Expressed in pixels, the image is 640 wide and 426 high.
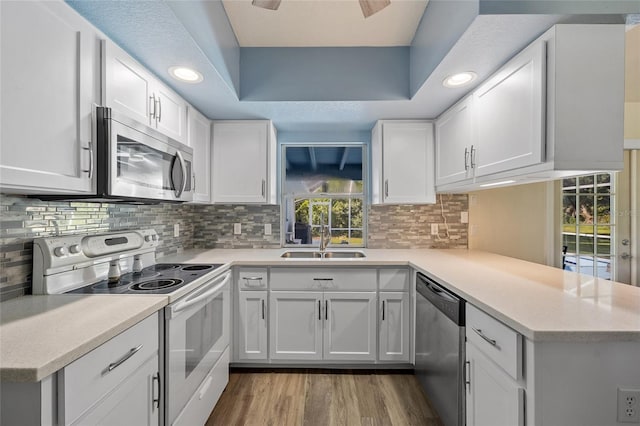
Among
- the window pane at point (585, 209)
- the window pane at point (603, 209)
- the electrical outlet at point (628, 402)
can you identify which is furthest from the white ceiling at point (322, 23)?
the window pane at point (603, 209)

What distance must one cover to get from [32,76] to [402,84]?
1989 mm

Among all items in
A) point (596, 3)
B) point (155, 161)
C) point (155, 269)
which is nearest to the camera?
point (596, 3)

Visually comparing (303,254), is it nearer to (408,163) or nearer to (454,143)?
(408,163)

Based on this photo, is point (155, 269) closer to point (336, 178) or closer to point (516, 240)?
point (336, 178)

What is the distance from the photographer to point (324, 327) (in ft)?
7.47

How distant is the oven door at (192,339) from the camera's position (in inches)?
52.7

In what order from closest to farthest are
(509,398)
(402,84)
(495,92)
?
(509,398)
(495,92)
(402,84)

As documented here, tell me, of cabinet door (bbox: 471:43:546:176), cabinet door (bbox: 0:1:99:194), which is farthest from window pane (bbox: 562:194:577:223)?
cabinet door (bbox: 0:1:99:194)

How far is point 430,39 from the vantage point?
5.76 feet

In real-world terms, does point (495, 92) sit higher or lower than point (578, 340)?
higher

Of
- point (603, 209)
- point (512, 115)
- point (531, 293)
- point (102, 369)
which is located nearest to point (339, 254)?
point (531, 293)

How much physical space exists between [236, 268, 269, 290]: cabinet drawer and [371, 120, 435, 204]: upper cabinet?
1193mm

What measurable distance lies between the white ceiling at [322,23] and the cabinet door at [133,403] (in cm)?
198

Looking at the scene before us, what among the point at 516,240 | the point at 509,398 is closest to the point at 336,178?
the point at 516,240
